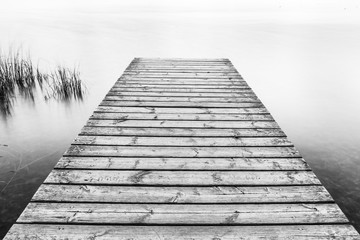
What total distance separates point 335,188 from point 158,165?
196 cm

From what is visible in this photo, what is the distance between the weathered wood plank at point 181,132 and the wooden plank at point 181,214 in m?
0.93

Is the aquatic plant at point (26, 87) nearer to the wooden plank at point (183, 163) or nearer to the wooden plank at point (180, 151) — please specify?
the wooden plank at point (180, 151)

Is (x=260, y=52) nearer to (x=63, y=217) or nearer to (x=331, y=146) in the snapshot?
(x=331, y=146)

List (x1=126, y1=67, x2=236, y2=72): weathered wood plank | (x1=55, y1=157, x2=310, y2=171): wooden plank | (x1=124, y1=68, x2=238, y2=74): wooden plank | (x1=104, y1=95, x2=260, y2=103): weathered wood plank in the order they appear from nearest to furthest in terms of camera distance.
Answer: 1. (x1=55, y1=157, x2=310, y2=171): wooden plank
2. (x1=104, y1=95, x2=260, y2=103): weathered wood plank
3. (x1=124, y1=68, x2=238, y2=74): wooden plank
4. (x1=126, y1=67, x2=236, y2=72): weathered wood plank

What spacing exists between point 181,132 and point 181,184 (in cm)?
78

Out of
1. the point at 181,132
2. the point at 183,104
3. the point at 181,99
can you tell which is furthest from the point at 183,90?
the point at 181,132

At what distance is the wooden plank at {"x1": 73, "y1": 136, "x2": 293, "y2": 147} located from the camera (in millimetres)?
2334

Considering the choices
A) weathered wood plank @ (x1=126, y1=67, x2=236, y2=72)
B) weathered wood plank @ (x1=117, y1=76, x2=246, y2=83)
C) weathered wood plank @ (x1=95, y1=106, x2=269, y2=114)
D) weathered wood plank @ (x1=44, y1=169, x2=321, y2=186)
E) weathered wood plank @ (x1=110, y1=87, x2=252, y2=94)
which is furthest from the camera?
weathered wood plank @ (x1=126, y1=67, x2=236, y2=72)

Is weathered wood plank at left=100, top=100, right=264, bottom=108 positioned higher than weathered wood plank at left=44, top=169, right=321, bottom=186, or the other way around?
weathered wood plank at left=100, top=100, right=264, bottom=108

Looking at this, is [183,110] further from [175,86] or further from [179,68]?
[179,68]

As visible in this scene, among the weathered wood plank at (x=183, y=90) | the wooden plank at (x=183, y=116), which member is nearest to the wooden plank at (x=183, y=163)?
the wooden plank at (x=183, y=116)

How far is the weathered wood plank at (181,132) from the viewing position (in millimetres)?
2498

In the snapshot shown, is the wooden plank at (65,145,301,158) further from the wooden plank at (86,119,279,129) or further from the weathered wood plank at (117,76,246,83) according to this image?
the weathered wood plank at (117,76,246,83)

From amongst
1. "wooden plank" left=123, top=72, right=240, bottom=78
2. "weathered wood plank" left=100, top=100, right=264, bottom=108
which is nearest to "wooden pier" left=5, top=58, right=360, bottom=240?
"weathered wood plank" left=100, top=100, right=264, bottom=108
